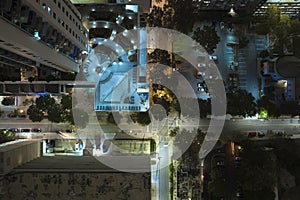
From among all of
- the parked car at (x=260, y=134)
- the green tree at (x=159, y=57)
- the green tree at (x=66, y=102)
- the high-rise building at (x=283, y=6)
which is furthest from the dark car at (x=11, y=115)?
the high-rise building at (x=283, y=6)

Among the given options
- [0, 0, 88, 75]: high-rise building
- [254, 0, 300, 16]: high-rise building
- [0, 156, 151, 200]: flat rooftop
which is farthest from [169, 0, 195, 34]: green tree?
[0, 156, 151, 200]: flat rooftop

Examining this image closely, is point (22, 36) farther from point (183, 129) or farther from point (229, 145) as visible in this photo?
point (229, 145)

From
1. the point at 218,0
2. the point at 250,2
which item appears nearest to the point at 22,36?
the point at 218,0

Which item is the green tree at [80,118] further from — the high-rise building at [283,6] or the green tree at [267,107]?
the high-rise building at [283,6]

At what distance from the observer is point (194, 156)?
15.6m

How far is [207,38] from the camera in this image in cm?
1678

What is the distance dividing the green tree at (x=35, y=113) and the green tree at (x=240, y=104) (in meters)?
9.99

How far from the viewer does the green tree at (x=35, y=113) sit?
55.5ft

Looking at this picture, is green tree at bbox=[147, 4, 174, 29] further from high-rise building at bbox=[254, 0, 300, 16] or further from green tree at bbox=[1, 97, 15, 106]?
green tree at bbox=[1, 97, 15, 106]

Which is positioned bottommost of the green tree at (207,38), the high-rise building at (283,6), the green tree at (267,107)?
the green tree at (267,107)

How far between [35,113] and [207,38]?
1001 cm

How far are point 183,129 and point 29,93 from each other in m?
8.31

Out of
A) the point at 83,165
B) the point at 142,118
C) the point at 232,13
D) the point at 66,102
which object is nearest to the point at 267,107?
the point at 232,13

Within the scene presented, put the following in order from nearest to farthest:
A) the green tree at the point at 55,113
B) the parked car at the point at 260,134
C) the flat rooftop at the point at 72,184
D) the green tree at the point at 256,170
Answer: the flat rooftop at the point at 72,184, the green tree at the point at 256,170, the green tree at the point at 55,113, the parked car at the point at 260,134
